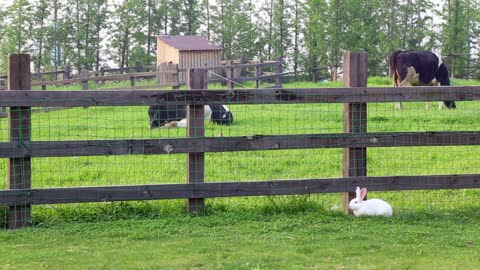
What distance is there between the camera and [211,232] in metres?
7.68

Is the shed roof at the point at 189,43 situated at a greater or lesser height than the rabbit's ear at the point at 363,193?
greater

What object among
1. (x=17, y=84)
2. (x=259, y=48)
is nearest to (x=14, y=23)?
(x=259, y=48)

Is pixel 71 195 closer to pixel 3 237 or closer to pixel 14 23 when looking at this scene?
pixel 3 237

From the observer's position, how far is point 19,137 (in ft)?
26.3

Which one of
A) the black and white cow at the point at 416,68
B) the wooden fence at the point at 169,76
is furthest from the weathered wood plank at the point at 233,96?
the black and white cow at the point at 416,68

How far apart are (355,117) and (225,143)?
1.48 m

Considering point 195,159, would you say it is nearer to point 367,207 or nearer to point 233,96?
point 233,96

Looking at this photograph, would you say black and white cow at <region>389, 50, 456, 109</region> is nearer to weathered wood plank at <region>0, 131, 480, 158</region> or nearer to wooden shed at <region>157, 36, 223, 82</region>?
wooden shed at <region>157, 36, 223, 82</region>

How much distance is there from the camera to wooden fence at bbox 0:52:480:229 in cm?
804

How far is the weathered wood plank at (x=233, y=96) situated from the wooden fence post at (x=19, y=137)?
15cm

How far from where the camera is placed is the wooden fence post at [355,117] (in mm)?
8719

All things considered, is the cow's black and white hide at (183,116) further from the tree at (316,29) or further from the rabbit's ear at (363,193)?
the tree at (316,29)

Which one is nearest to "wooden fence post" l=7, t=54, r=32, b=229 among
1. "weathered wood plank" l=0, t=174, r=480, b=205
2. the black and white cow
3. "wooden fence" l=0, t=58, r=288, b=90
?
"weathered wood plank" l=0, t=174, r=480, b=205

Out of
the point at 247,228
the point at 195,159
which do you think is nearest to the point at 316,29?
the point at 195,159
